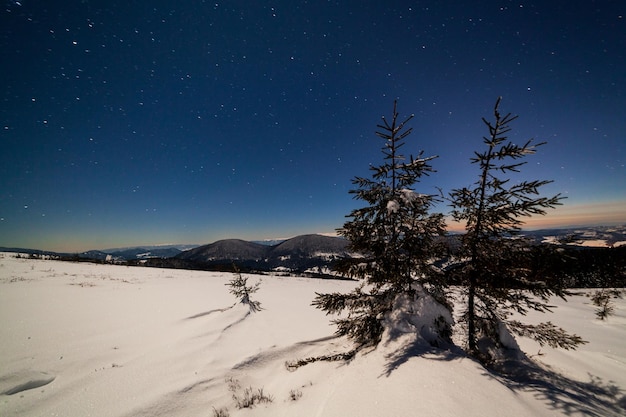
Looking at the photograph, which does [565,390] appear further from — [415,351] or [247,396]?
[247,396]

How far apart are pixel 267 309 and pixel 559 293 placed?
1350cm

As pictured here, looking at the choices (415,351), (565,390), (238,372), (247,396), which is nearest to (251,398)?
(247,396)

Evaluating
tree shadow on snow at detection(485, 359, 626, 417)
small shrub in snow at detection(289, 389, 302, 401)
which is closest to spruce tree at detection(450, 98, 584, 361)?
tree shadow on snow at detection(485, 359, 626, 417)

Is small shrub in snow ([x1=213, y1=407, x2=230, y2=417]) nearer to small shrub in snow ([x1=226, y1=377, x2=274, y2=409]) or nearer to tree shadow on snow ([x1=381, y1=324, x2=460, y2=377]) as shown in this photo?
small shrub in snow ([x1=226, y1=377, x2=274, y2=409])

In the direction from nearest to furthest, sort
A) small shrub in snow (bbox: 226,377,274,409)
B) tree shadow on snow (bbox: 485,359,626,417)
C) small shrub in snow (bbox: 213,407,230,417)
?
tree shadow on snow (bbox: 485,359,626,417) < small shrub in snow (bbox: 213,407,230,417) < small shrub in snow (bbox: 226,377,274,409)

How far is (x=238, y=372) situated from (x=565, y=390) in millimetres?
8348

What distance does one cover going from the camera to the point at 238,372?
7.49 metres

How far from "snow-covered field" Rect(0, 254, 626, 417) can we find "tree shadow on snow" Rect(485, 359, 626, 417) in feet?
0.13

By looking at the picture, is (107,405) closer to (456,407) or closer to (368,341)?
(368,341)

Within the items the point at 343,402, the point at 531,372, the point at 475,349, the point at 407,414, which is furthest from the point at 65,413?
the point at 531,372

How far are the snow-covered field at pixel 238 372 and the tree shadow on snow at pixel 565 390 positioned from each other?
1.6 inches

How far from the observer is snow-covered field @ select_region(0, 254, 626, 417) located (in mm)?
4352

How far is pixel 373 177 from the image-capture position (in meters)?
7.64

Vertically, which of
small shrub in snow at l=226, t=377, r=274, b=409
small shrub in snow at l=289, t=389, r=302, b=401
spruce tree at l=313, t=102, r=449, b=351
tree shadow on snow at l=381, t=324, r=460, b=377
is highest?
spruce tree at l=313, t=102, r=449, b=351
